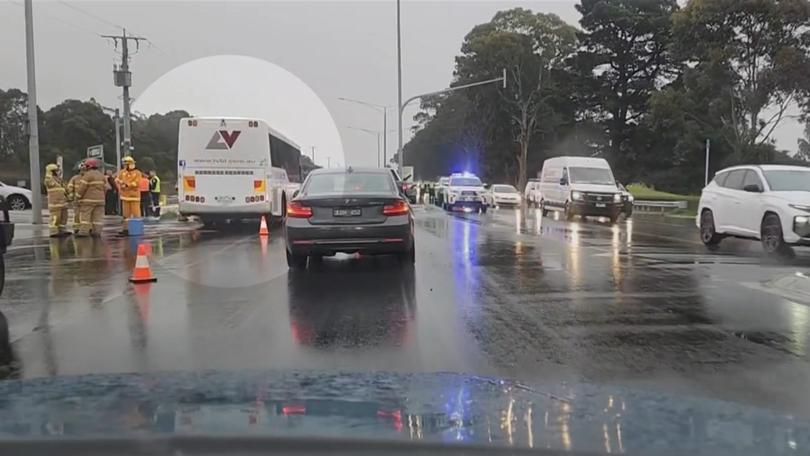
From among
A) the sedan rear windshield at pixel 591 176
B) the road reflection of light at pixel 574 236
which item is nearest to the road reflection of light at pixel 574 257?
the road reflection of light at pixel 574 236

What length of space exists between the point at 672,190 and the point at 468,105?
21113mm

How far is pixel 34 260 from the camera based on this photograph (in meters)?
12.8

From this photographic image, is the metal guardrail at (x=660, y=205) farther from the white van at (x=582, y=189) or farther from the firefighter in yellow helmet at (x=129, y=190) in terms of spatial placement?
the firefighter in yellow helmet at (x=129, y=190)

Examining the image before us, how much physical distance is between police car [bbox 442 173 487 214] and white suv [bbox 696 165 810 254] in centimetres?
1776

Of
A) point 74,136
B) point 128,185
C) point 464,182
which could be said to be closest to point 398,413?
point 128,185

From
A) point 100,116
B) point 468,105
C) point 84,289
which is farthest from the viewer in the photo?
point 100,116

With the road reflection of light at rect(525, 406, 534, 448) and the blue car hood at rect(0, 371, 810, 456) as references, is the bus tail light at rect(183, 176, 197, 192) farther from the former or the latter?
the road reflection of light at rect(525, 406, 534, 448)

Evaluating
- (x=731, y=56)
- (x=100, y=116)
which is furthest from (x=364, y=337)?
(x=100, y=116)

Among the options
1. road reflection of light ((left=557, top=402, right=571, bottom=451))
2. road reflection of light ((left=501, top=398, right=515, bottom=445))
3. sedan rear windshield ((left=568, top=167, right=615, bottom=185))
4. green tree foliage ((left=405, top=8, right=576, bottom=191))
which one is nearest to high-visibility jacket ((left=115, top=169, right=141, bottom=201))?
sedan rear windshield ((left=568, top=167, right=615, bottom=185))

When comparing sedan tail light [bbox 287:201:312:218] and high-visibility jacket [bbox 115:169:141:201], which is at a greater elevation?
high-visibility jacket [bbox 115:169:141:201]

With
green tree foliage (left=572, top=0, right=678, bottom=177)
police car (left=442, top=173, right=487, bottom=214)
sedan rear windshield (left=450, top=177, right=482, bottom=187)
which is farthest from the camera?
green tree foliage (left=572, top=0, right=678, bottom=177)

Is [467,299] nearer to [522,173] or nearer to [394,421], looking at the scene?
[394,421]

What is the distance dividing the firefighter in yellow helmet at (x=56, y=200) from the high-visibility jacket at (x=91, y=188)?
830 mm

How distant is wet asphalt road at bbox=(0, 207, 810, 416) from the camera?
5.48 metres
